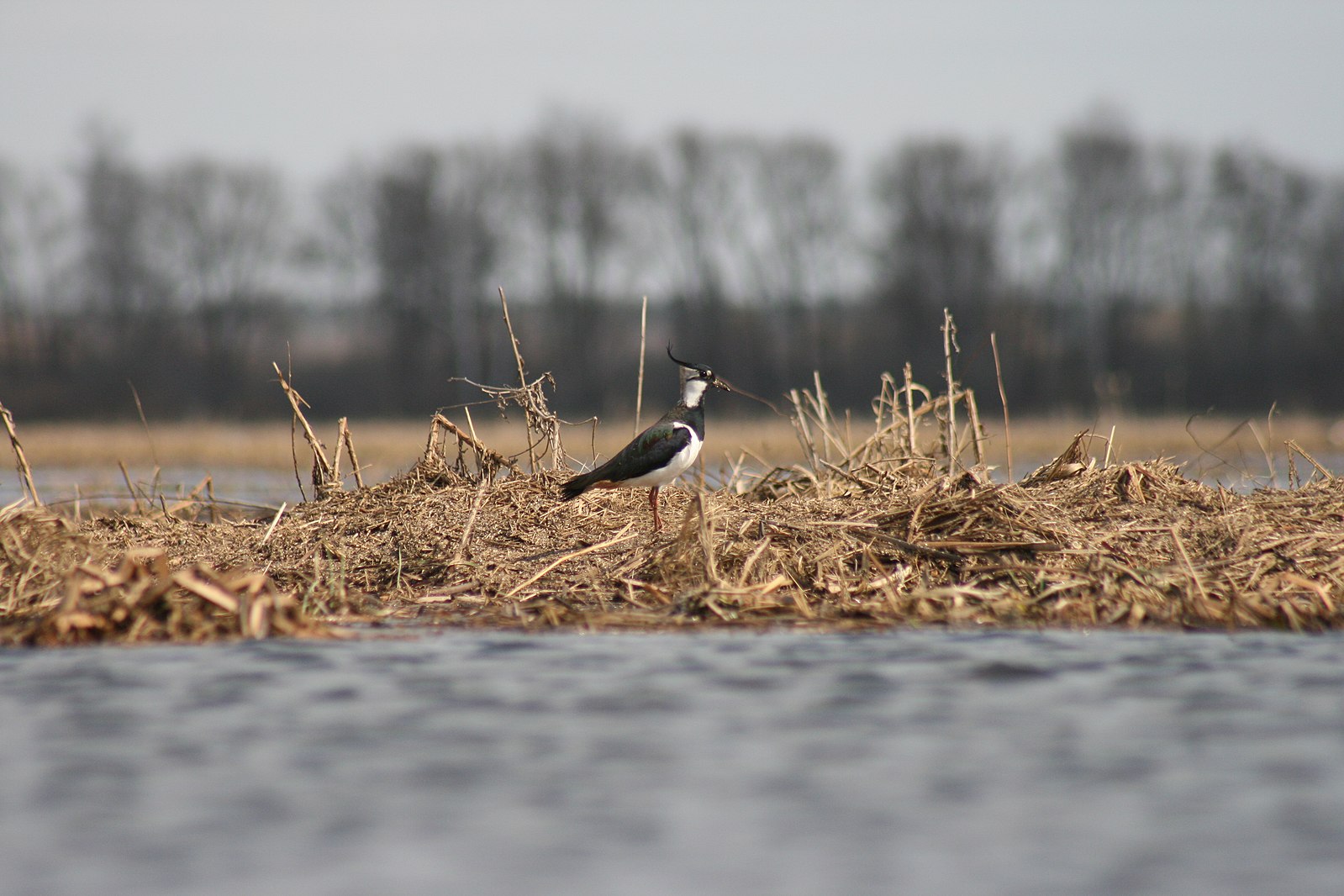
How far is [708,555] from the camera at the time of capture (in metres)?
6.86

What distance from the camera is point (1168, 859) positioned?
3400mm

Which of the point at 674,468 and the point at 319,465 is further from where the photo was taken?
the point at 319,465

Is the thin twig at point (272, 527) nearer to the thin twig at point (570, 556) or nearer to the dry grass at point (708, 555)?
the dry grass at point (708, 555)

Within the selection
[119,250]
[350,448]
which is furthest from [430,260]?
[350,448]

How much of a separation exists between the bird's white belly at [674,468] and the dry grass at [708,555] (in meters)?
0.24

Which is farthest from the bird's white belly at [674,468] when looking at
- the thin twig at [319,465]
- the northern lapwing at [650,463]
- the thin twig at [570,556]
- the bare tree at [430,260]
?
the bare tree at [430,260]

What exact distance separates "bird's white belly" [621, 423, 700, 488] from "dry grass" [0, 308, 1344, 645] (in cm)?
24

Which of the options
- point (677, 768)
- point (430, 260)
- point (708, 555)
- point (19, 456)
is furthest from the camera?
point (430, 260)

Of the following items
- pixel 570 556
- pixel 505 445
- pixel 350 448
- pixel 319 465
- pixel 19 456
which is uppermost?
pixel 19 456

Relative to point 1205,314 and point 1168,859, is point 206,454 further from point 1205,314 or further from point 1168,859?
point 1205,314

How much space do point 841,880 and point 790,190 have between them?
46.5 meters

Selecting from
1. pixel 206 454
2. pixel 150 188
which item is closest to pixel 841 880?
pixel 206 454

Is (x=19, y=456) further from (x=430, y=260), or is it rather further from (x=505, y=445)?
(x=430, y=260)

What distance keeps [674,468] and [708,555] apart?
1.34 m
